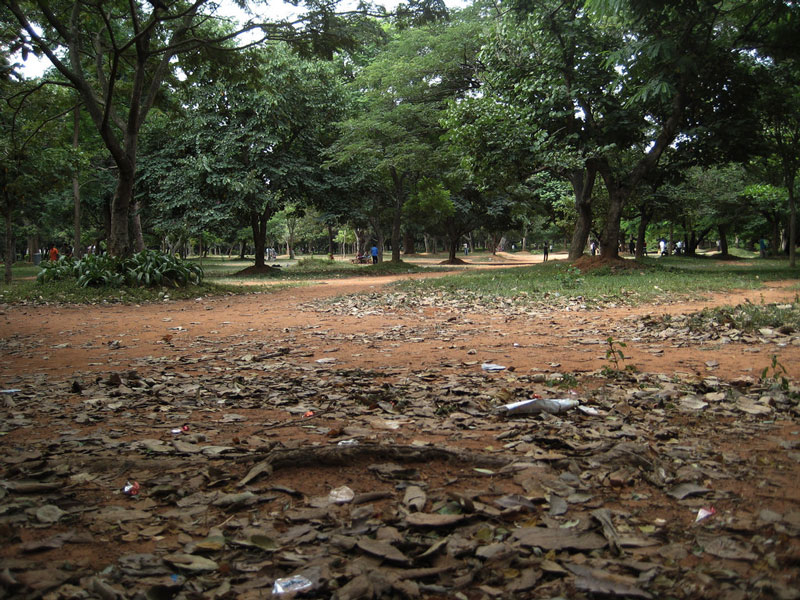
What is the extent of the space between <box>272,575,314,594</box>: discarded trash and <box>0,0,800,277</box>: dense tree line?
633cm

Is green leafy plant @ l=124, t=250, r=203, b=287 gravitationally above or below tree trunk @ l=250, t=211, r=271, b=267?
below

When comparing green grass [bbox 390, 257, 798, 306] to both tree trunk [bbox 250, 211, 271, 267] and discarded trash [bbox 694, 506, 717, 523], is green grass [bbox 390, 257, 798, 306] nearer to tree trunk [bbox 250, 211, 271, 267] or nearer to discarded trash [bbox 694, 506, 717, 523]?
discarded trash [bbox 694, 506, 717, 523]

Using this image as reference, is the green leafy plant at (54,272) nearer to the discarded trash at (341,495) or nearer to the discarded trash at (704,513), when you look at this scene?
the discarded trash at (341,495)

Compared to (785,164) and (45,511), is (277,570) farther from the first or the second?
(785,164)

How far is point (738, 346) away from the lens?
19.3 ft

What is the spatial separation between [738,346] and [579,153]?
34.6 feet

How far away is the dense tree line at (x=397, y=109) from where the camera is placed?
12.2 m

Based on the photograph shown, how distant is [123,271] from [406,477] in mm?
14277

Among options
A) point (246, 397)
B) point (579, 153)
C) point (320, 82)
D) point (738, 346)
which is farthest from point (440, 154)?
point (246, 397)

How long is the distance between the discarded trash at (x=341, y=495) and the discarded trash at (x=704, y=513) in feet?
4.80

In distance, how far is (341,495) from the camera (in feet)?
8.13

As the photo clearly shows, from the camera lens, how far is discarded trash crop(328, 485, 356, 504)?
2.43m

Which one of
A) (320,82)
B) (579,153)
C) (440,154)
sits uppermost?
(320,82)

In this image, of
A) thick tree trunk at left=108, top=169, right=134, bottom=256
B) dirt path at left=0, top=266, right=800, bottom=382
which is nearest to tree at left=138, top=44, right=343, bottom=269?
thick tree trunk at left=108, top=169, right=134, bottom=256
